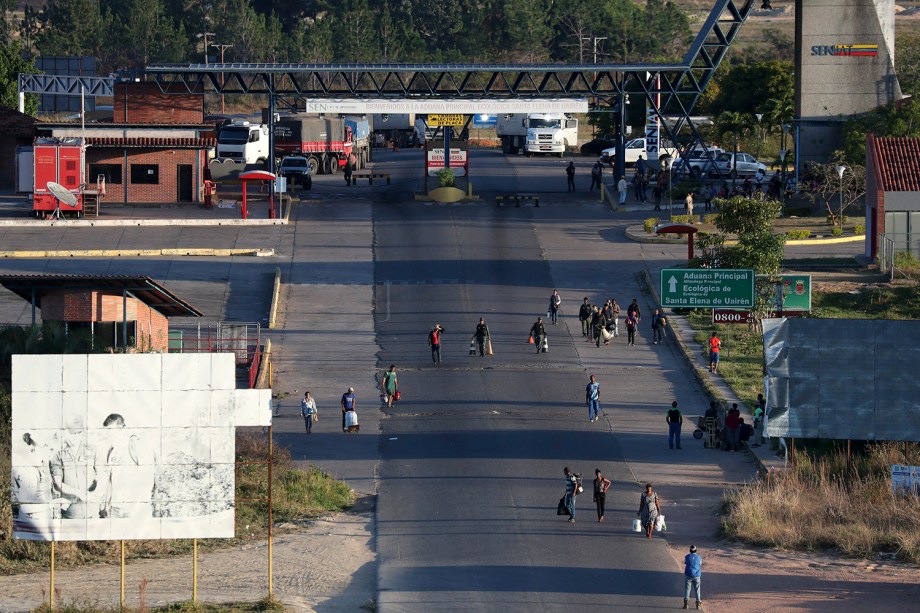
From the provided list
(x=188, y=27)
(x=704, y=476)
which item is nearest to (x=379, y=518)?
(x=704, y=476)

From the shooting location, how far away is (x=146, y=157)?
6512cm

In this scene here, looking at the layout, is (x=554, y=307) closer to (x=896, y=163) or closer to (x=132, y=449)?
(x=896, y=163)

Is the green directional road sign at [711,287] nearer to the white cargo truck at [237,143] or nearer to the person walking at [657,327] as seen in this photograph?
the person walking at [657,327]

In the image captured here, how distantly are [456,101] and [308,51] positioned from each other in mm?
60260

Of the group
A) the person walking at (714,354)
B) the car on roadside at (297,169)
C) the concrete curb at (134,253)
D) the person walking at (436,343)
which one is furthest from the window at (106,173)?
the person walking at (714,354)

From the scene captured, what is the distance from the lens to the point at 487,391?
4169 centimetres

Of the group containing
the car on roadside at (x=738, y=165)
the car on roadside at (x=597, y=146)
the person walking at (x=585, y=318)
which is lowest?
the person walking at (x=585, y=318)

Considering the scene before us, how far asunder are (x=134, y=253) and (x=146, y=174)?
10.1 m

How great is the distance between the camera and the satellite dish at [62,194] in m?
60.9

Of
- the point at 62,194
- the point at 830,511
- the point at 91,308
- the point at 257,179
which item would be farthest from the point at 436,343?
the point at 62,194

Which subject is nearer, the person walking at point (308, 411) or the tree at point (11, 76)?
the person walking at point (308, 411)

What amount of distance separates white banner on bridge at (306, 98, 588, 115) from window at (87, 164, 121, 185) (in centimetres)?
826

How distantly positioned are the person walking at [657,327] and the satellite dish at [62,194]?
25386mm

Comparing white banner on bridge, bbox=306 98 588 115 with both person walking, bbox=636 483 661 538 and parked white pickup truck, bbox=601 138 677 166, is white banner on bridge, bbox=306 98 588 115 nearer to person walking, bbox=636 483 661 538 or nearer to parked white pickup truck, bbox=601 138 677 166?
parked white pickup truck, bbox=601 138 677 166
